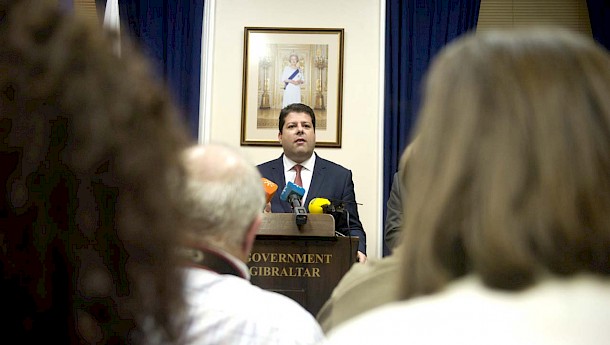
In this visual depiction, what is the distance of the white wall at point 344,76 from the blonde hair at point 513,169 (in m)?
4.61

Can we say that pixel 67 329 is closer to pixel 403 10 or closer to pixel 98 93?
pixel 98 93

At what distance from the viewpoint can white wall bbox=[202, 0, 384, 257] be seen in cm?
558

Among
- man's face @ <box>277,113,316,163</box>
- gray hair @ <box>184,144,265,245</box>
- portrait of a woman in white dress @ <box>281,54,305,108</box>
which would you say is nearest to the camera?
gray hair @ <box>184,144,265,245</box>

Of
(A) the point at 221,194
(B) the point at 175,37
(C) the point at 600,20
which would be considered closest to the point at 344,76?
(B) the point at 175,37

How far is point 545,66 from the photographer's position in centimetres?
91

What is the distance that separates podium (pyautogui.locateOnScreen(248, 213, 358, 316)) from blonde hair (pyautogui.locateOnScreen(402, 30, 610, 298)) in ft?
8.52

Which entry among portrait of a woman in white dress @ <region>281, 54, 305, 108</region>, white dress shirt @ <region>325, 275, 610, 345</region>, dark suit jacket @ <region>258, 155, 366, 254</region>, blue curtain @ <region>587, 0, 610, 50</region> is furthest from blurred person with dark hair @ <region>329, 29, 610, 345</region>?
blue curtain @ <region>587, 0, 610, 50</region>

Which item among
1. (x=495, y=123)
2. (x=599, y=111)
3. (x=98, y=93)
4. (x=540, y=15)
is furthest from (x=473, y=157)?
(x=540, y=15)

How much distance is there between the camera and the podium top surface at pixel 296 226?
3.51 meters

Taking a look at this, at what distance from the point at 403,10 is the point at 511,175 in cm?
499

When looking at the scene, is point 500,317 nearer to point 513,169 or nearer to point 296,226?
point 513,169

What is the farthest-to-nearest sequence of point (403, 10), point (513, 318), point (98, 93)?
point (403, 10), point (513, 318), point (98, 93)

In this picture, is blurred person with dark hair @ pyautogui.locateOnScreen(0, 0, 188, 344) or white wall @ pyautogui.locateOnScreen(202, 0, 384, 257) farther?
white wall @ pyautogui.locateOnScreen(202, 0, 384, 257)

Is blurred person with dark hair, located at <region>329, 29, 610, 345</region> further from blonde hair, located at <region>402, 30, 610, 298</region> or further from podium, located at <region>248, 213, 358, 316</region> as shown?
podium, located at <region>248, 213, 358, 316</region>
